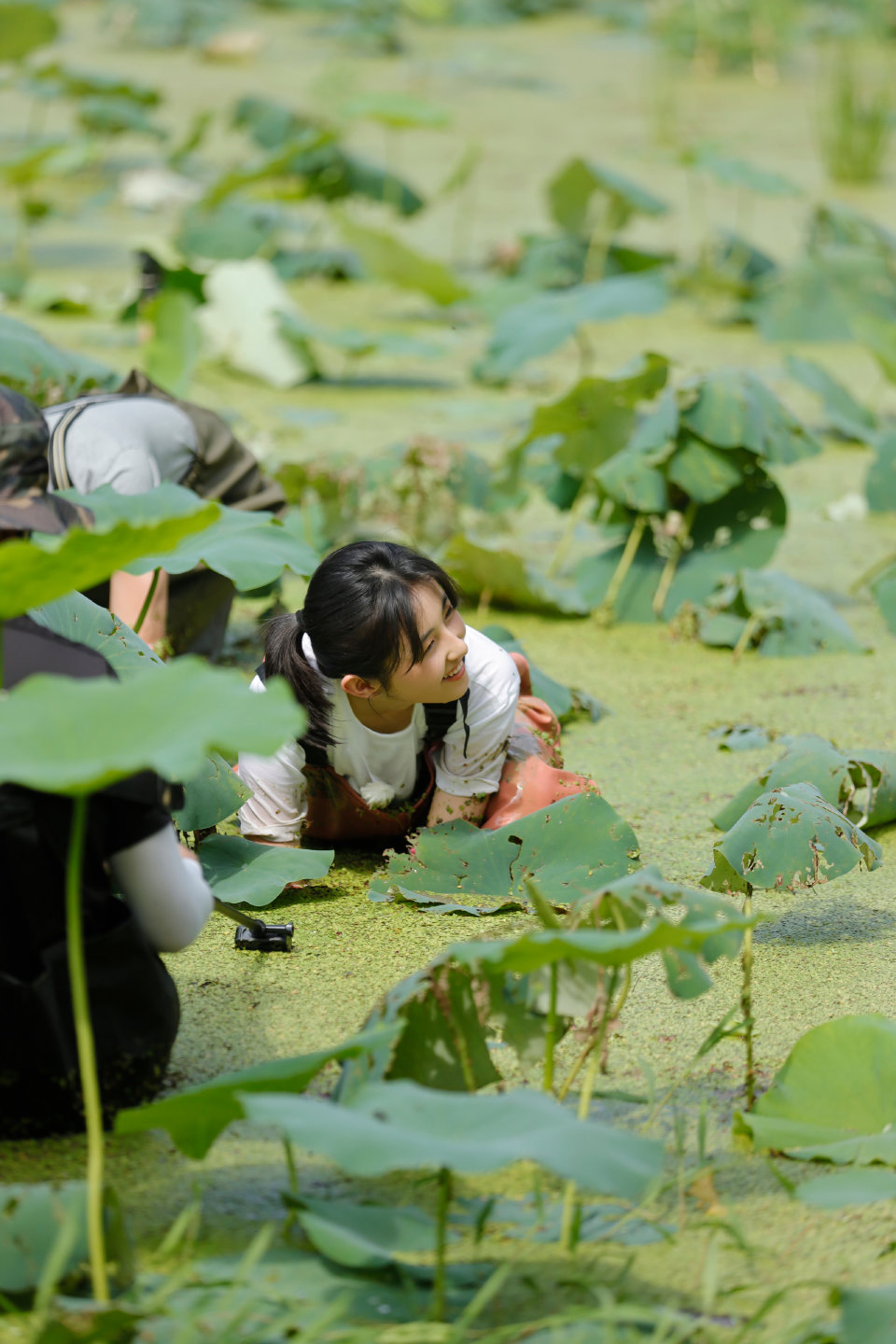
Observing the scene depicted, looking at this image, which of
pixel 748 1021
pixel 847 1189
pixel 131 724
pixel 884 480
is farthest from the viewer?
pixel 884 480

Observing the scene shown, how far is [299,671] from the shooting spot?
5.98 feet

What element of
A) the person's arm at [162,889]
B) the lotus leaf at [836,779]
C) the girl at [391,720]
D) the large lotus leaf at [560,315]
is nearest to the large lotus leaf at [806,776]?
the lotus leaf at [836,779]

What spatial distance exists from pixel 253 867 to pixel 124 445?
832mm

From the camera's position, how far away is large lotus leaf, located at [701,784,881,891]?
1676 mm

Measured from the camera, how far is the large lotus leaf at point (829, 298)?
16.4 ft

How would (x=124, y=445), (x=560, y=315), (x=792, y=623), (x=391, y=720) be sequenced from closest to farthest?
(x=391, y=720), (x=124, y=445), (x=792, y=623), (x=560, y=315)

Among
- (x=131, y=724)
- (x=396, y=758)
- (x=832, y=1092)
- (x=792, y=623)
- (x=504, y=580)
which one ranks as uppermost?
(x=131, y=724)

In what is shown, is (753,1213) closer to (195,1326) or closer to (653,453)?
(195,1326)

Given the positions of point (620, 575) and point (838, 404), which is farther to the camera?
point (838, 404)

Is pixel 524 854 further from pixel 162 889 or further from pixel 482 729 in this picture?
pixel 162 889

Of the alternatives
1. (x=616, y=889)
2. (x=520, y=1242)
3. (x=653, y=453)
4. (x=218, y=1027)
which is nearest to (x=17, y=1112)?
(x=218, y=1027)

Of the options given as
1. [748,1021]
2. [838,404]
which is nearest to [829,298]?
[838,404]

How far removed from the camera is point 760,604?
2918 mm

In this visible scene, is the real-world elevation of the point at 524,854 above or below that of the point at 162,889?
below
